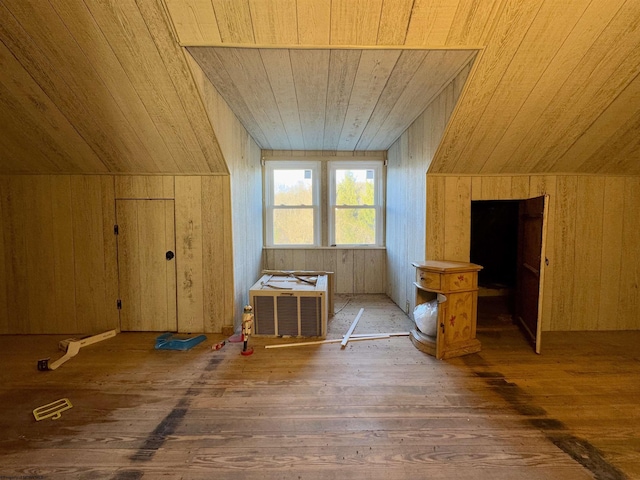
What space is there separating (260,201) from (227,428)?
315cm

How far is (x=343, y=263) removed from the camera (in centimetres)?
448

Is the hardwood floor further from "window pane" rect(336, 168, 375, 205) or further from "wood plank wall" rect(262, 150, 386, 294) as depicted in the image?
"window pane" rect(336, 168, 375, 205)

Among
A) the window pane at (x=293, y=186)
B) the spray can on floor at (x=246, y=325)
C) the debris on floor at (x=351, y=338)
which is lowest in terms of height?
the debris on floor at (x=351, y=338)

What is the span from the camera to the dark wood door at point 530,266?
2537 millimetres

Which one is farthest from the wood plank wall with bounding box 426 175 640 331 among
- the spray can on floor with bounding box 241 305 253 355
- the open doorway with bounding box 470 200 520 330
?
the spray can on floor with bounding box 241 305 253 355

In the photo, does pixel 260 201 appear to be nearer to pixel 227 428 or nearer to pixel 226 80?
pixel 226 80

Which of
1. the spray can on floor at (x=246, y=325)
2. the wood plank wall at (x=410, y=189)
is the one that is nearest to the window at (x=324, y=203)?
the wood plank wall at (x=410, y=189)

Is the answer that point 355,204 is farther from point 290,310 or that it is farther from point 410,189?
point 290,310

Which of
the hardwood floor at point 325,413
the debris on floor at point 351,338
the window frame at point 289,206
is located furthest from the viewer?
the window frame at point 289,206

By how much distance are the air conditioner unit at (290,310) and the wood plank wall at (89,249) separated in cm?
35

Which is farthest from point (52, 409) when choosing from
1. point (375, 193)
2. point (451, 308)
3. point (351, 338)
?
point (375, 193)

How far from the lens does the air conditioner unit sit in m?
2.84

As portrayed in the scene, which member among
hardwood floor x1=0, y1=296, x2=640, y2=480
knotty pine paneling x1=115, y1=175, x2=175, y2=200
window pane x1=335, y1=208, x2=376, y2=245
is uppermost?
knotty pine paneling x1=115, y1=175, x2=175, y2=200

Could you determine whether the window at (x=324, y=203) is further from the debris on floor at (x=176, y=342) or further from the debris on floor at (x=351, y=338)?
the debris on floor at (x=176, y=342)
